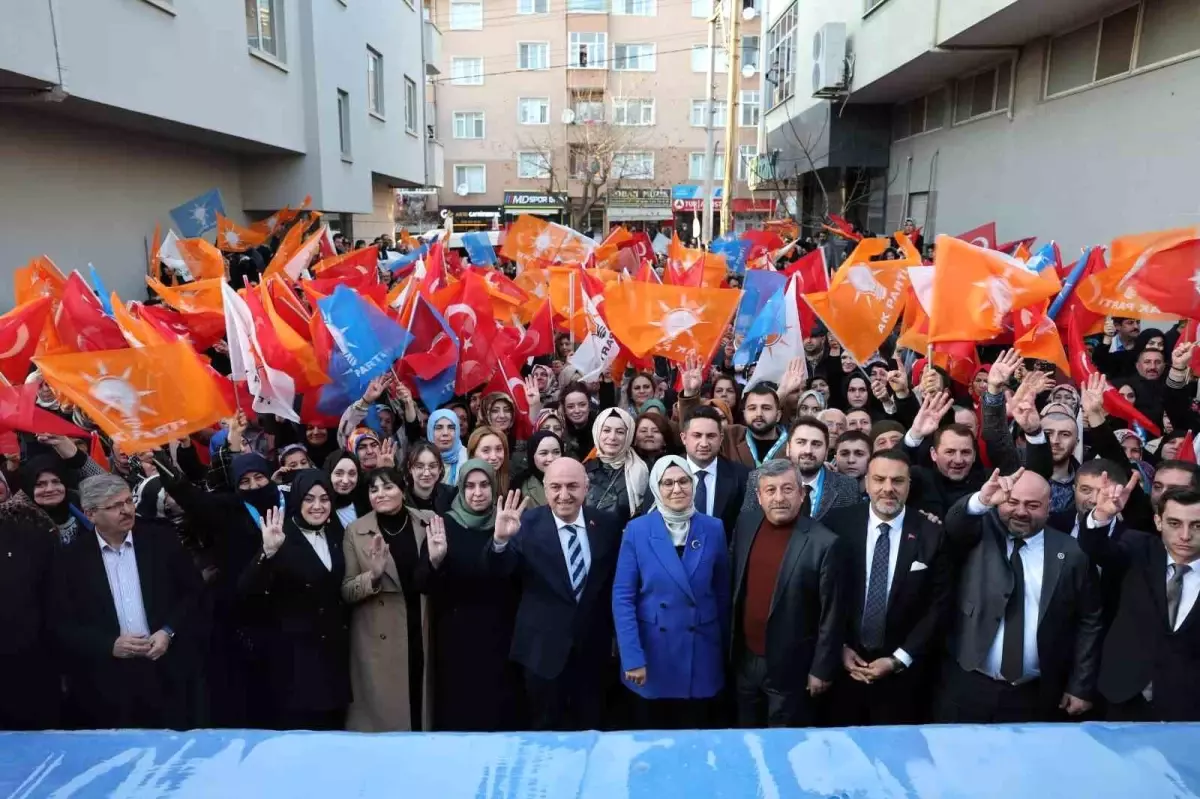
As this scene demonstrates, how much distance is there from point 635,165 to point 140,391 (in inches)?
1574

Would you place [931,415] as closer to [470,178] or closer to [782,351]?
[782,351]

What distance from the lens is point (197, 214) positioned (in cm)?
1217

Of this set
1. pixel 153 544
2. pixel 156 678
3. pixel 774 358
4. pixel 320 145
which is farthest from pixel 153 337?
pixel 320 145

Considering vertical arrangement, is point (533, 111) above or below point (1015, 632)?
above

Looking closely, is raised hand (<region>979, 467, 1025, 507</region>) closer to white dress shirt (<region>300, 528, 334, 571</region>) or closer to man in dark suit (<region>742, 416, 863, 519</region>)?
man in dark suit (<region>742, 416, 863, 519</region>)

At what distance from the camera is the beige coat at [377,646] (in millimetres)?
3881

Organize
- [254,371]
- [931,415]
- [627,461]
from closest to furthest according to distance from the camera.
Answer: [931,415]
[627,461]
[254,371]

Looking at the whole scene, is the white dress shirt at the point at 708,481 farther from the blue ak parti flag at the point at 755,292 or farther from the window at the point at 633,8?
the window at the point at 633,8

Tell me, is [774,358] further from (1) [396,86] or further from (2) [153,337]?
(1) [396,86]

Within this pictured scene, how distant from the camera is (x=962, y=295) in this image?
225 inches

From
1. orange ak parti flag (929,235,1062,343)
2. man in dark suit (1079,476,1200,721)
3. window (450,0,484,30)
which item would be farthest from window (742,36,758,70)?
man in dark suit (1079,476,1200,721)

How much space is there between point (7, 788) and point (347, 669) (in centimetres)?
203

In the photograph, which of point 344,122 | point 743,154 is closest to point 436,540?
point 344,122

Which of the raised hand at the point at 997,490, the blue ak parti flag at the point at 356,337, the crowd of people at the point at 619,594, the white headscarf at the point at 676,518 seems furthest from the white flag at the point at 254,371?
the raised hand at the point at 997,490
